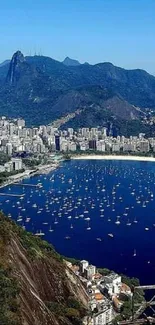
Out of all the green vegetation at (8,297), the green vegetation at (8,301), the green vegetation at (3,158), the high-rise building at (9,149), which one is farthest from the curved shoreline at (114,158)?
the green vegetation at (8,301)

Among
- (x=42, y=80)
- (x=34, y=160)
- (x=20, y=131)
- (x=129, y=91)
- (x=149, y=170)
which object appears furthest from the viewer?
(x=129, y=91)

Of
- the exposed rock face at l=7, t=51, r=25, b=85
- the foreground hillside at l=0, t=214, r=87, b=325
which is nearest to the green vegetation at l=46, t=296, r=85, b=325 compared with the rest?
the foreground hillside at l=0, t=214, r=87, b=325

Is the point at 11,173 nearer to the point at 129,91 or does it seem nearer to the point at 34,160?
the point at 34,160

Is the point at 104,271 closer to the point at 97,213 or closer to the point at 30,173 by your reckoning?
the point at 97,213

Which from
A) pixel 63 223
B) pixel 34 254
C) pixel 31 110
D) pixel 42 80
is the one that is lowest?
pixel 63 223

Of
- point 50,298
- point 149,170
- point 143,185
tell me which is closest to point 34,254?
point 50,298

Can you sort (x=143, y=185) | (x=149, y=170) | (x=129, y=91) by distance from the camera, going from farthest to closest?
(x=129, y=91), (x=149, y=170), (x=143, y=185)
